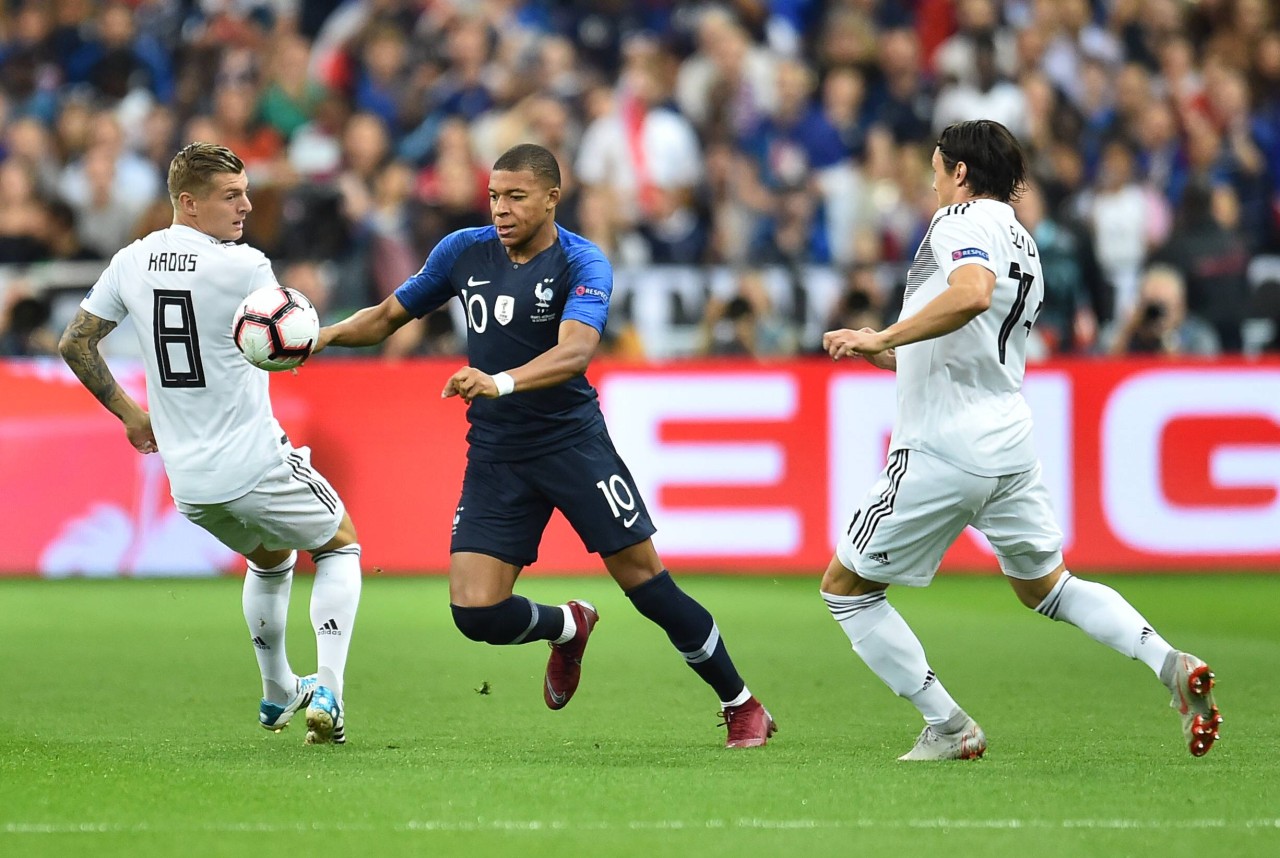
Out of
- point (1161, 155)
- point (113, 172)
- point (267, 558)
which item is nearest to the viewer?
point (267, 558)

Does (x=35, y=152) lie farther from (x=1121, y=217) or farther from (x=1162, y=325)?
(x=1162, y=325)

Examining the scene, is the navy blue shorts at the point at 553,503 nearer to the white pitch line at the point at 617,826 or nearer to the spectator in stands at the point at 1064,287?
the white pitch line at the point at 617,826

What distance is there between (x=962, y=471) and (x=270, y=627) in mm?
2730

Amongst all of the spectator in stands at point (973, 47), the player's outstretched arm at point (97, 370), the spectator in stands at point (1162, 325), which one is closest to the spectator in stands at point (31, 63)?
the spectator in stands at point (973, 47)

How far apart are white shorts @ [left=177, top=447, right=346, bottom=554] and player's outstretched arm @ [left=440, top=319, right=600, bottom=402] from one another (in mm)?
921

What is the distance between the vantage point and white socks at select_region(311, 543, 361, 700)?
701cm

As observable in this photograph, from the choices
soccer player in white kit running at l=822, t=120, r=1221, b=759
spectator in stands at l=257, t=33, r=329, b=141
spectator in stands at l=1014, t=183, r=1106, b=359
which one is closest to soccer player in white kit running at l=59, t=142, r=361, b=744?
soccer player in white kit running at l=822, t=120, r=1221, b=759

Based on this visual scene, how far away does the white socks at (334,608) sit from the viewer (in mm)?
7008

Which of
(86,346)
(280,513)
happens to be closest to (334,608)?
(280,513)

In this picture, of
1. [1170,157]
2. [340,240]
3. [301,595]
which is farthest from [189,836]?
[1170,157]

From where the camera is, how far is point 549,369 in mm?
6441

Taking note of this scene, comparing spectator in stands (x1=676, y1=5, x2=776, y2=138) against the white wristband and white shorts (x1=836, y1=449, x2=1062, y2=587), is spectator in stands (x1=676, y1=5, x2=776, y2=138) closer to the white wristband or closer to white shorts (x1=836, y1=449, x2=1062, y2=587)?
white shorts (x1=836, y1=449, x2=1062, y2=587)

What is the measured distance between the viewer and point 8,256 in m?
14.8

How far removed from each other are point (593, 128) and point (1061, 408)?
529 cm
